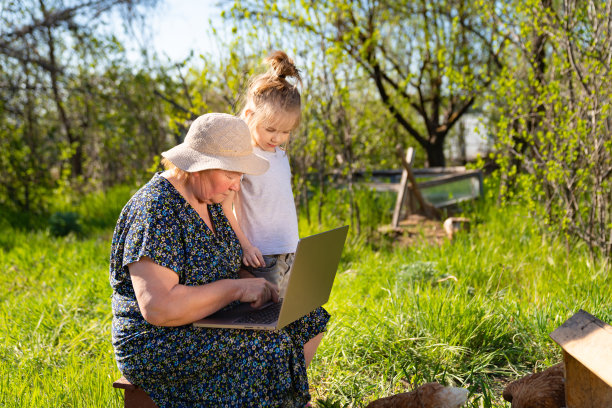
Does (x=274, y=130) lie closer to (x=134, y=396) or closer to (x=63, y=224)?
(x=134, y=396)

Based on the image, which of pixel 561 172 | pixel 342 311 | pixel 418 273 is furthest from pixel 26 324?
pixel 561 172

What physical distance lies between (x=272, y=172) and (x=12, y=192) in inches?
236

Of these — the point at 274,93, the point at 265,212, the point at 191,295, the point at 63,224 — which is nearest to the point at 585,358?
the point at 191,295

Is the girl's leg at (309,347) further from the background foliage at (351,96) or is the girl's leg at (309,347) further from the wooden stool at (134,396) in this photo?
the background foliage at (351,96)

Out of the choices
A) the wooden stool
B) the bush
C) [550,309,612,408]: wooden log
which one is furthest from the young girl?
the bush

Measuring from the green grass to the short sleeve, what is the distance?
107 centimetres

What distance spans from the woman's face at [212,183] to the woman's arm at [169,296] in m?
0.34

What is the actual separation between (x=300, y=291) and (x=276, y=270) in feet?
2.35

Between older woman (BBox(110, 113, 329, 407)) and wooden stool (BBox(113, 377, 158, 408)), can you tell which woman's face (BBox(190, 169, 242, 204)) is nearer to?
older woman (BBox(110, 113, 329, 407))

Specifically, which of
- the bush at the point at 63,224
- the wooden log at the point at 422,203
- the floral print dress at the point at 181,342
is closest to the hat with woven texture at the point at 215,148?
the floral print dress at the point at 181,342

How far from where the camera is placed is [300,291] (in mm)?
2066

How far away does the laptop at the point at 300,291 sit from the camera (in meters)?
1.96

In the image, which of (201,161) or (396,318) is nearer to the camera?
(201,161)

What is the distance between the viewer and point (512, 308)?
3.43 meters
